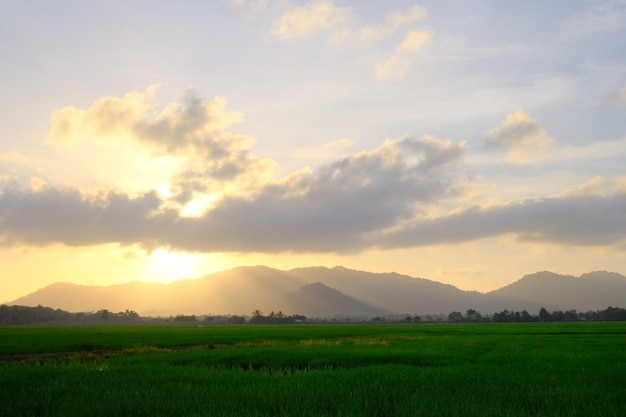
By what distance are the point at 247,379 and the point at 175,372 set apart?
2502 mm

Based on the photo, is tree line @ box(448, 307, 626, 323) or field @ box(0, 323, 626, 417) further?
tree line @ box(448, 307, 626, 323)

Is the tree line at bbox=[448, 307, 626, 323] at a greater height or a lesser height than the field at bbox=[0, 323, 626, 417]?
lesser

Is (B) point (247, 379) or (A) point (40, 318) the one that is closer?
(B) point (247, 379)

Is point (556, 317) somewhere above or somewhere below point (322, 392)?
below

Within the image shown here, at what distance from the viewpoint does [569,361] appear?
14656mm

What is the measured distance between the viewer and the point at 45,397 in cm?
850

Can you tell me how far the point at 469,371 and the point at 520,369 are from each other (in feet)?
5.39

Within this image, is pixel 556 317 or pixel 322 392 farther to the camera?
pixel 556 317

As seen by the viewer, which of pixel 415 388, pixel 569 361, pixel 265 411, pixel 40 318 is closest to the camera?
pixel 265 411

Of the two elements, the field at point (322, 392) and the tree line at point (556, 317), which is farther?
the tree line at point (556, 317)

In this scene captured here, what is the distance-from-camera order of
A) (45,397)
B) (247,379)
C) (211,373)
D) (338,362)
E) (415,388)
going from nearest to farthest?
(45,397), (415,388), (247,379), (211,373), (338,362)

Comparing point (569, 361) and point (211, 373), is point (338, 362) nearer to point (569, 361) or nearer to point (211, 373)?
point (211, 373)

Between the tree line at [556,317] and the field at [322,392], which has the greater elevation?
the field at [322,392]

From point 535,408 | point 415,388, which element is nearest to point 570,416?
point 535,408
